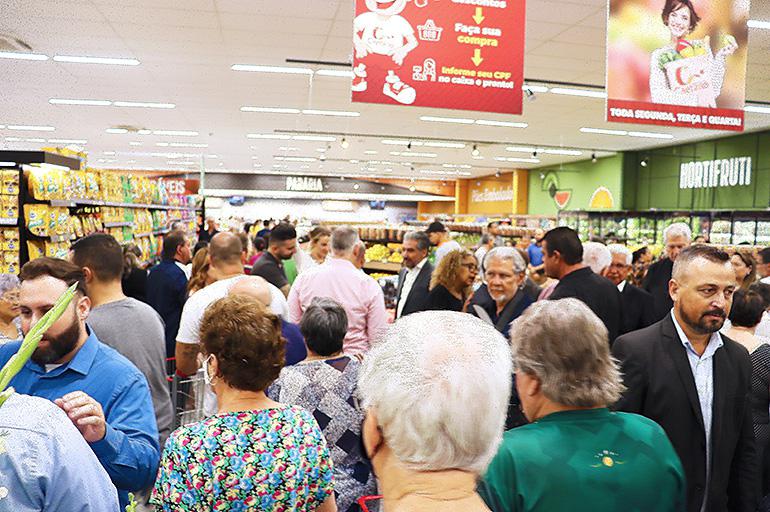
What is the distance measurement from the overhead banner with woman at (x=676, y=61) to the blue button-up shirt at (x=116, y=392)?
3845 mm

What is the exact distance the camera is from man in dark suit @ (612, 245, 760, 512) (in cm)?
242

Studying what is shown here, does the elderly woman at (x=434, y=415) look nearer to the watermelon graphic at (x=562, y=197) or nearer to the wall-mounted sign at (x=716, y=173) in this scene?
the wall-mounted sign at (x=716, y=173)

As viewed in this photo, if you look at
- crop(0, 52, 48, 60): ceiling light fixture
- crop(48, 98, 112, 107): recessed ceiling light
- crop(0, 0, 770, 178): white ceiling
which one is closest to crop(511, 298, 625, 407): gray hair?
crop(0, 0, 770, 178): white ceiling

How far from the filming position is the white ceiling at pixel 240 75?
23.0 feet

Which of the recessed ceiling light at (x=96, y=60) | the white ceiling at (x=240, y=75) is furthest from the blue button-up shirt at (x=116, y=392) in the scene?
the recessed ceiling light at (x=96, y=60)

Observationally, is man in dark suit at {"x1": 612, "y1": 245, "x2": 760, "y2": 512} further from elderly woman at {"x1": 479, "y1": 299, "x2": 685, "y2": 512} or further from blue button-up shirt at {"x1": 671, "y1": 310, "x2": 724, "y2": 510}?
elderly woman at {"x1": 479, "y1": 299, "x2": 685, "y2": 512}

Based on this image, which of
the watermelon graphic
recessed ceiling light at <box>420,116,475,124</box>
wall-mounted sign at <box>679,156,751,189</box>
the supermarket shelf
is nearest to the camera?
the supermarket shelf

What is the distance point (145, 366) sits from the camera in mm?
3182

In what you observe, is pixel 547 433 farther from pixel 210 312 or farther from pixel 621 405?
pixel 210 312

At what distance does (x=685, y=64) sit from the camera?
4707 mm

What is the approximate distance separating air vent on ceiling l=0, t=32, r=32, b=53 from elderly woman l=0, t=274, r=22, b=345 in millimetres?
5922

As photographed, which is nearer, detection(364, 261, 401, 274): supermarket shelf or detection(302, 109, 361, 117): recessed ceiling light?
detection(364, 261, 401, 274): supermarket shelf

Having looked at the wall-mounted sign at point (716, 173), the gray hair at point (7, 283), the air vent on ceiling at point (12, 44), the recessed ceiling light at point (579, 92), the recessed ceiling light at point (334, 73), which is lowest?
the gray hair at point (7, 283)

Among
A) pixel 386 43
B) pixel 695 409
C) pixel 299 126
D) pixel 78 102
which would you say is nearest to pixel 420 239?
pixel 386 43
